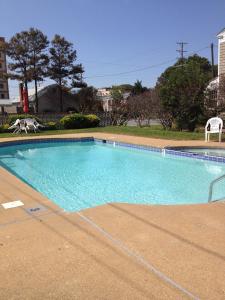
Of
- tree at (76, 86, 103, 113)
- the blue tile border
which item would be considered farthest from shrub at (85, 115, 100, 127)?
tree at (76, 86, 103, 113)

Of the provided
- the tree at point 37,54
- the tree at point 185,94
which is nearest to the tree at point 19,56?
the tree at point 37,54

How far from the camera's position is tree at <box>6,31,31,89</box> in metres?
28.2

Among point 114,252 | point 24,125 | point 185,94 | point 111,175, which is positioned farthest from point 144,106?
point 114,252

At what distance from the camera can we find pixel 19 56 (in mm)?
28812

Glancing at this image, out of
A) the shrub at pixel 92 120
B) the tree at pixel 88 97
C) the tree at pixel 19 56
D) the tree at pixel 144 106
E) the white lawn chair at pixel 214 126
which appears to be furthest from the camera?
the tree at pixel 88 97

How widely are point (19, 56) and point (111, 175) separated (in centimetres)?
2494

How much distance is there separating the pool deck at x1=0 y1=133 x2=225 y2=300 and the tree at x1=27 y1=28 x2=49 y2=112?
27316 mm

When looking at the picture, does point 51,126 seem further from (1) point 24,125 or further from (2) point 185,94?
(2) point 185,94

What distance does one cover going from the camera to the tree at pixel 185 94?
13117mm

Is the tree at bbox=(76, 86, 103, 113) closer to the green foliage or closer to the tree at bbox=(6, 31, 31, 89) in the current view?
the tree at bbox=(6, 31, 31, 89)

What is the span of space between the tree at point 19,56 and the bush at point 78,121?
508 inches

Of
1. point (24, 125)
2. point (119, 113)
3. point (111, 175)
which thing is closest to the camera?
point (111, 175)

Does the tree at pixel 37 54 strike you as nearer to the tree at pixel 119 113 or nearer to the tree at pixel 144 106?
the tree at pixel 119 113

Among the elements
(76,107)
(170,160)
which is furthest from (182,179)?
(76,107)
